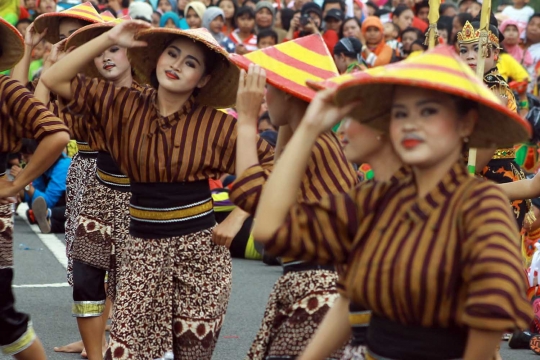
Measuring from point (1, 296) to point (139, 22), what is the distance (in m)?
1.39

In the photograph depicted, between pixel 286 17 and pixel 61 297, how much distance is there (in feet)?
24.7

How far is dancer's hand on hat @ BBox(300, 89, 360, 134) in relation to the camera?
297cm

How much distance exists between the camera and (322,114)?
9.79 ft

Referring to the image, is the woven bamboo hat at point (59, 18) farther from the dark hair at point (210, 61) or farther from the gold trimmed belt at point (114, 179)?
the dark hair at point (210, 61)

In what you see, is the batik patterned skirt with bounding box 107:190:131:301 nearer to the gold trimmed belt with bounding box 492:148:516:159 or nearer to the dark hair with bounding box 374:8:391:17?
the gold trimmed belt with bounding box 492:148:516:159

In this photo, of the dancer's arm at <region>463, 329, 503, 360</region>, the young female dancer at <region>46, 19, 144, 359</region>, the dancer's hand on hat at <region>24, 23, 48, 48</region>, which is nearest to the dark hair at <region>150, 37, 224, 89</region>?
the young female dancer at <region>46, 19, 144, 359</region>

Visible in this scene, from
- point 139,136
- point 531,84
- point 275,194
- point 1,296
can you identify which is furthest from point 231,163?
point 531,84

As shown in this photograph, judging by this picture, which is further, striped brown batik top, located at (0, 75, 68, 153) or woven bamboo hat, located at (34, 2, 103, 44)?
woven bamboo hat, located at (34, 2, 103, 44)

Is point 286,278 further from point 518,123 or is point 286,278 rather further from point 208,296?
point 518,123

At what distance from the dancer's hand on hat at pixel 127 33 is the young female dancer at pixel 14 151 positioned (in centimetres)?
51

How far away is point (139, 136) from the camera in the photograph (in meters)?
4.70

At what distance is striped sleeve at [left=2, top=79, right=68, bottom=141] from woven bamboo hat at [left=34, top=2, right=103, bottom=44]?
1.47 meters

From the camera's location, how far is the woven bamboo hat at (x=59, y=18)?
636 centimetres

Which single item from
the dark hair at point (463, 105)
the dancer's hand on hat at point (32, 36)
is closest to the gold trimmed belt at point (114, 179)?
the dancer's hand on hat at point (32, 36)
